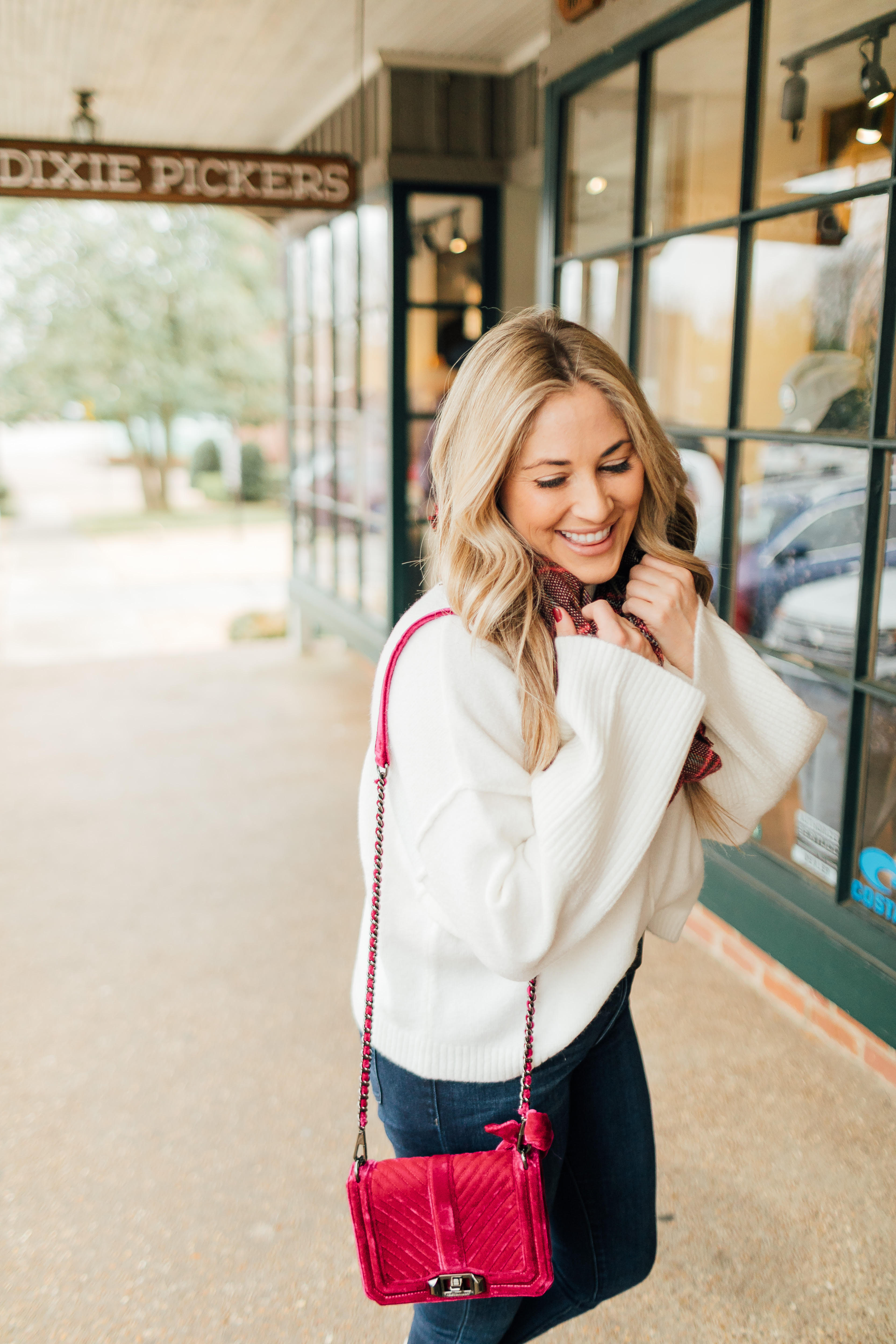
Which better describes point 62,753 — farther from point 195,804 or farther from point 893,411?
point 893,411

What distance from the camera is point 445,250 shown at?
5.59 meters

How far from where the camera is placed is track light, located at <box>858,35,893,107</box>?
2555 mm

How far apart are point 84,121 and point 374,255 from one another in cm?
150

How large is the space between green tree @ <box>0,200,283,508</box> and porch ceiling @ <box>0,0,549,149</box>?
9511 mm

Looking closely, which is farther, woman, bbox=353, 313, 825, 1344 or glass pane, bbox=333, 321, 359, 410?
glass pane, bbox=333, 321, 359, 410

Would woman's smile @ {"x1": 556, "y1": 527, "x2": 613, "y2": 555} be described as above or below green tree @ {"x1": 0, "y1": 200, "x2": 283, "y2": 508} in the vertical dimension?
below

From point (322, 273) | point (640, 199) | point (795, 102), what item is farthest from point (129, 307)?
point (795, 102)

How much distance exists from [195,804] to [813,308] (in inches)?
120

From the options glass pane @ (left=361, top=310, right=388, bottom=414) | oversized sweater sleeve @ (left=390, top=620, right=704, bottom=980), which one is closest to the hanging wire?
glass pane @ (left=361, top=310, right=388, bottom=414)

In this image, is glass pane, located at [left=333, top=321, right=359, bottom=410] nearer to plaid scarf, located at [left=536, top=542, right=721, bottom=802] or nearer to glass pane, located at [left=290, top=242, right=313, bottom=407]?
glass pane, located at [left=290, top=242, right=313, bottom=407]

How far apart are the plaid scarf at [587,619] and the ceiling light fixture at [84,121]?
344 cm


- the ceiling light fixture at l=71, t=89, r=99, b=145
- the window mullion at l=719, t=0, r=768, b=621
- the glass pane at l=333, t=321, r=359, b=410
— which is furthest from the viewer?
the glass pane at l=333, t=321, r=359, b=410

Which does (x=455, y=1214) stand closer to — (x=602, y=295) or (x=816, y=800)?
(x=816, y=800)

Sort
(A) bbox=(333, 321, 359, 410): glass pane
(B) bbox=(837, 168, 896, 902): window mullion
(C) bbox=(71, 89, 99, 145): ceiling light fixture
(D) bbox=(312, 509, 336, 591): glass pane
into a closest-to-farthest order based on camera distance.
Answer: (B) bbox=(837, 168, 896, 902): window mullion, (C) bbox=(71, 89, 99, 145): ceiling light fixture, (A) bbox=(333, 321, 359, 410): glass pane, (D) bbox=(312, 509, 336, 591): glass pane
